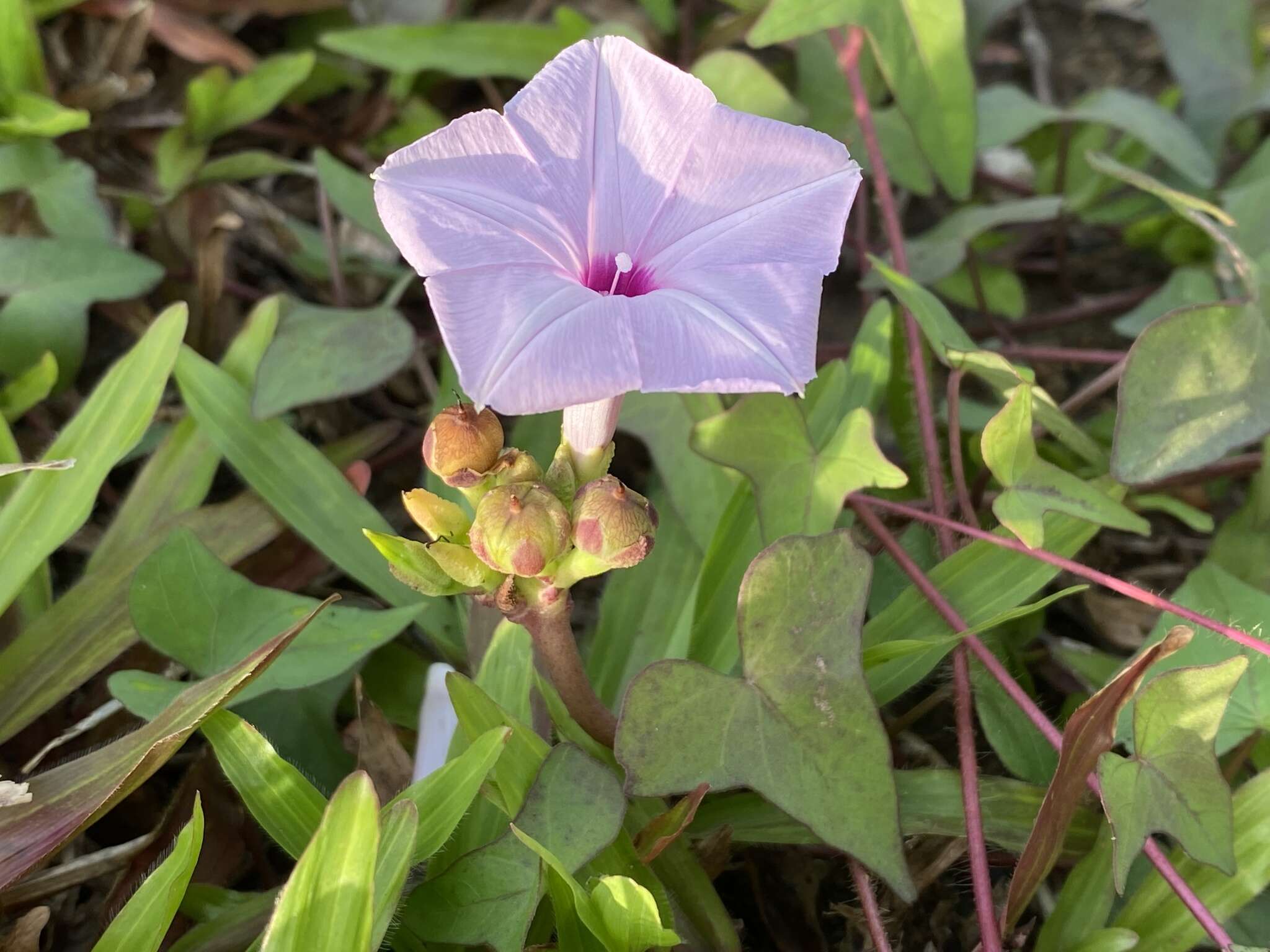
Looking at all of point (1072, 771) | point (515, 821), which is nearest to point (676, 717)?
point (515, 821)

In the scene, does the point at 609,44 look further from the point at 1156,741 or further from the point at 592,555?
the point at 1156,741

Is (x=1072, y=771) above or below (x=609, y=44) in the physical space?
below

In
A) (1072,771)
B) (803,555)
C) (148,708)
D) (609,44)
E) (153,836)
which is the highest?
(609,44)

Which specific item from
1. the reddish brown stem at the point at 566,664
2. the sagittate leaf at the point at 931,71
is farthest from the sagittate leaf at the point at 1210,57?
the reddish brown stem at the point at 566,664

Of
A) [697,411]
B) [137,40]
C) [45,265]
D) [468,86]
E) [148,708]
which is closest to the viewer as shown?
[148,708]

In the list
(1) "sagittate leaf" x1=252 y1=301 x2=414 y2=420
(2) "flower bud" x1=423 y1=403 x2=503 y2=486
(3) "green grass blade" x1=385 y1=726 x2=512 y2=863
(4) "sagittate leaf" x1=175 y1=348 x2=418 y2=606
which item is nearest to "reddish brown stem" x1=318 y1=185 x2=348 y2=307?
(1) "sagittate leaf" x1=252 y1=301 x2=414 y2=420

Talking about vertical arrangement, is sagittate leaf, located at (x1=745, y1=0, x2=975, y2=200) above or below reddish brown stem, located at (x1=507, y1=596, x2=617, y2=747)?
above

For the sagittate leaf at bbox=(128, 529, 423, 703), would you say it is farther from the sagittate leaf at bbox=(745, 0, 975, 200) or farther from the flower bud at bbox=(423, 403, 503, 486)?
the sagittate leaf at bbox=(745, 0, 975, 200)

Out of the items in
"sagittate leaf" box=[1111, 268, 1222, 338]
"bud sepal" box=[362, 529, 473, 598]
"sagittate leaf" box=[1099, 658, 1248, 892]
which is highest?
"bud sepal" box=[362, 529, 473, 598]
